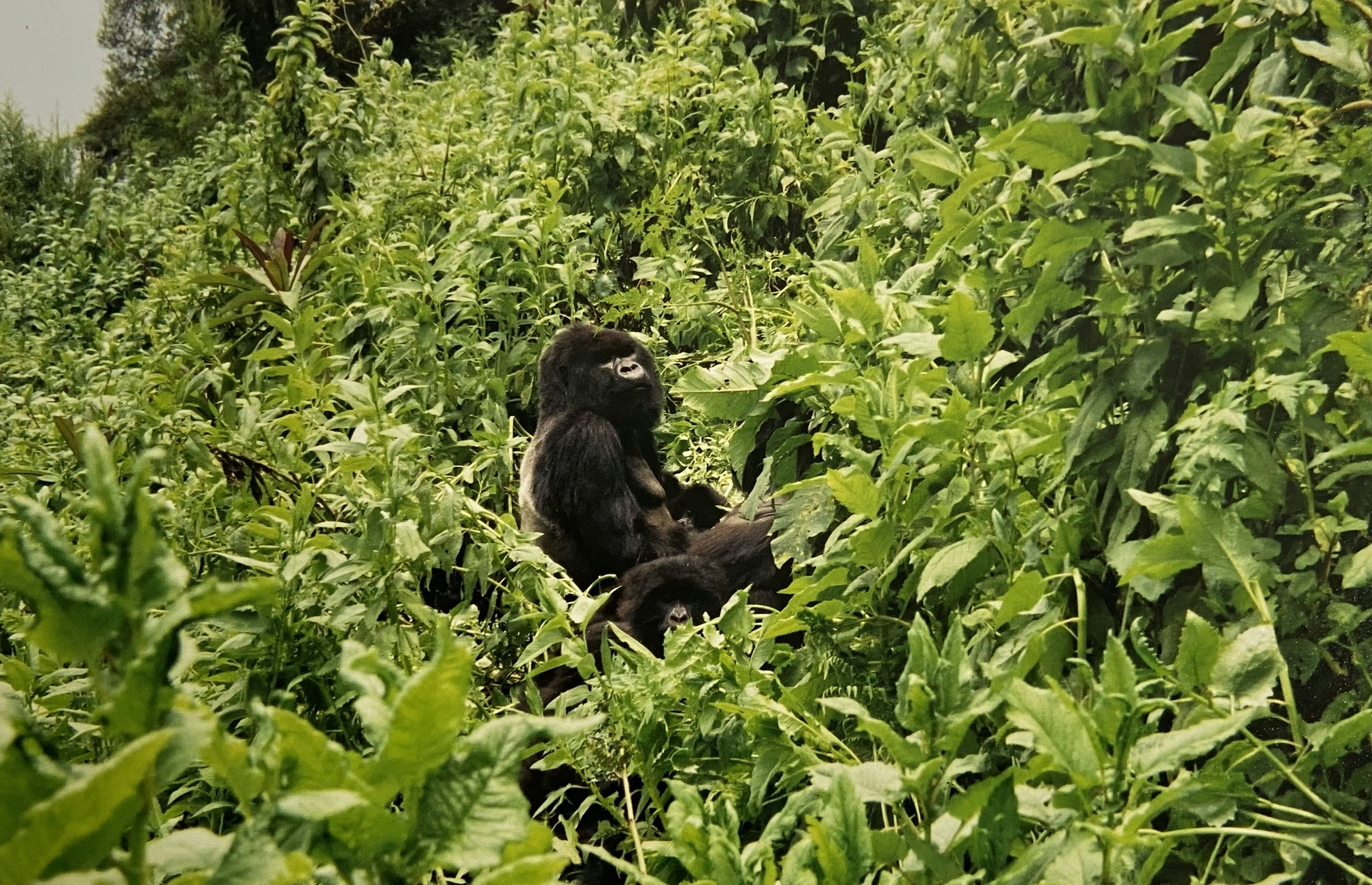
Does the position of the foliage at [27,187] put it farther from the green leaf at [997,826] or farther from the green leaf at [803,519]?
the green leaf at [997,826]

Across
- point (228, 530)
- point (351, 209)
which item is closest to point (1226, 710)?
point (228, 530)

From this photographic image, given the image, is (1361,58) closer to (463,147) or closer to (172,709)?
(172,709)

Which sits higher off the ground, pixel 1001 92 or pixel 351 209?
pixel 351 209

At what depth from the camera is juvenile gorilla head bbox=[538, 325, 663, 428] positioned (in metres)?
3.24

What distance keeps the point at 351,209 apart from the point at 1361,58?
3242mm

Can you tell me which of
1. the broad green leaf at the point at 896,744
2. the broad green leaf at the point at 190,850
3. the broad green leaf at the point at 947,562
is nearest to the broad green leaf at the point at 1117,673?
the broad green leaf at the point at 896,744

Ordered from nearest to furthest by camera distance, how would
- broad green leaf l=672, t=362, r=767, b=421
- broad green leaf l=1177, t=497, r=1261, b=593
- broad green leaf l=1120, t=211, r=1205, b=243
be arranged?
broad green leaf l=1177, t=497, r=1261, b=593 < broad green leaf l=1120, t=211, r=1205, b=243 < broad green leaf l=672, t=362, r=767, b=421

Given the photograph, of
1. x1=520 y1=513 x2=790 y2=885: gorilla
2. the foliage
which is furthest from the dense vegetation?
the foliage

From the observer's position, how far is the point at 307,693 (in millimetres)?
2002

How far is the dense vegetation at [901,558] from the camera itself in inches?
25.1

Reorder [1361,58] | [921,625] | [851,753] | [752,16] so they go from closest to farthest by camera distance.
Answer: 1. [921,625]
2. [851,753]
3. [1361,58]
4. [752,16]

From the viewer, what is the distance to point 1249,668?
96cm

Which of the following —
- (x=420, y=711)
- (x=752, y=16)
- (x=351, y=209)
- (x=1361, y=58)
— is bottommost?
(x=420, y=711)

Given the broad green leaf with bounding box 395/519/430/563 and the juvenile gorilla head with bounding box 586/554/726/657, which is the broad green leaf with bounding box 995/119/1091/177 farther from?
the juvenile gorilla head with bounding box 586/554/726/657
